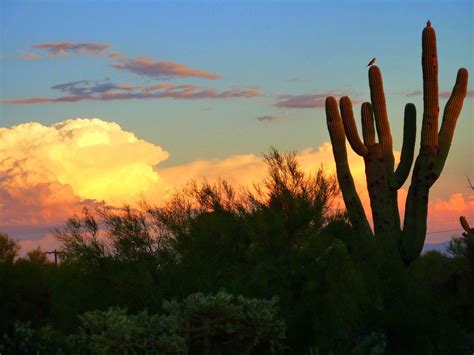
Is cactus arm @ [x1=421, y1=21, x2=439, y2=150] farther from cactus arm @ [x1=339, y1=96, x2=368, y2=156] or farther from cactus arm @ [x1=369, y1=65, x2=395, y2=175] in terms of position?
cactus arm @ [x1=339, y1=96, x2=368, y2=156]

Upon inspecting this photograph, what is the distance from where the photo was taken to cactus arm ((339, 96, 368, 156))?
2653 centimetres

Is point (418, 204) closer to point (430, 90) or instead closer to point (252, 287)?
point (430, 90)

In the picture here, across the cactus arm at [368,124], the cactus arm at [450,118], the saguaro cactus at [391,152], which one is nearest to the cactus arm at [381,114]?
the saguaro cactus at [391,152]

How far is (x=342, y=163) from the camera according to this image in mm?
26781

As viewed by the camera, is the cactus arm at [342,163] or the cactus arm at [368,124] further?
the cactus arm at [368,124]

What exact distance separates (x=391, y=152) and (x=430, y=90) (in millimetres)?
2620

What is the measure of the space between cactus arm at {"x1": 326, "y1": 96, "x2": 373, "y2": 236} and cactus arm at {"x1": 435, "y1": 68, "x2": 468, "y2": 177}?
2510 mm

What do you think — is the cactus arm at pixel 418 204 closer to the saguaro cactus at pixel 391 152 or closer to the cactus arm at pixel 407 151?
the saguaro cactus at pixel 391 152

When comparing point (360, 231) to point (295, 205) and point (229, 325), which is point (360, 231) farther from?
point (229, 325)

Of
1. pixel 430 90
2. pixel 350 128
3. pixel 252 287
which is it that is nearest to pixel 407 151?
pixel 350 128

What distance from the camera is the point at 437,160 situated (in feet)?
86.0

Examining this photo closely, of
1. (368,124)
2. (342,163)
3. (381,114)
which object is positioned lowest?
(342,163)

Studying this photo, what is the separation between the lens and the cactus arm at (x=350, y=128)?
26.5m

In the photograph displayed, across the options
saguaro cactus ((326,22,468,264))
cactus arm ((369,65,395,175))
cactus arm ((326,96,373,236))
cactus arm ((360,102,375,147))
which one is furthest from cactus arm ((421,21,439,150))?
cactus arm ((326,96,373,236))
